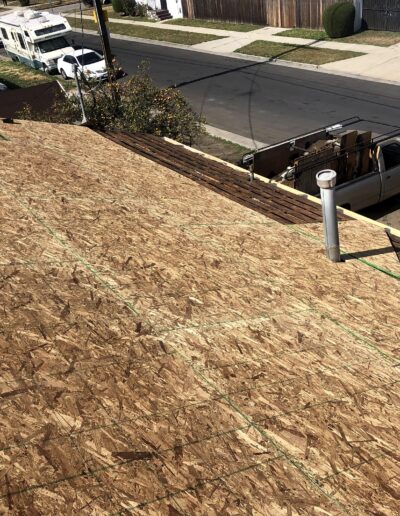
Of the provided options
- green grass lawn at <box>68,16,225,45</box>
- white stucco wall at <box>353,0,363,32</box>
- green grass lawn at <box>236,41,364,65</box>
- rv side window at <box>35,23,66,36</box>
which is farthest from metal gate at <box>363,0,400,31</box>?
rv side window at <box>35,23,66,36</box>

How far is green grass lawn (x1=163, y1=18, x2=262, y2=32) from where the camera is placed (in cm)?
4400

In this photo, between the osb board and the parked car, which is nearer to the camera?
the osb board

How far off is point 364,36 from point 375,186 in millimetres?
25485

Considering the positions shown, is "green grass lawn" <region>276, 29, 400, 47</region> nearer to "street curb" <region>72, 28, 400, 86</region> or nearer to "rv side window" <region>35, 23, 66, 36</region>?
"street curb" <region>72, 28, 400, 86</region>

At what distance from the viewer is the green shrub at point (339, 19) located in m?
36.1

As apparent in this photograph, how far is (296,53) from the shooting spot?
35.3 m

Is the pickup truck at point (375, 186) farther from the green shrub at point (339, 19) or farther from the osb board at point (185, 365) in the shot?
the green shrub at point (339, 19)

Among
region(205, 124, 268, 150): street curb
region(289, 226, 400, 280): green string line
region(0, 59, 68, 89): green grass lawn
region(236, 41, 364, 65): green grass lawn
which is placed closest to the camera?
region(289, 226, 400, 280): green string line

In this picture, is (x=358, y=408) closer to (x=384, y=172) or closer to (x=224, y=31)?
(x=384, y=172)

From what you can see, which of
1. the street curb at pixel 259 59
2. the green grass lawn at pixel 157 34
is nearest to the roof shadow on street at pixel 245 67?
the street curb at pixel 259 59

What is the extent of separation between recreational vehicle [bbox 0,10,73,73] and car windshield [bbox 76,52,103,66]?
11.6 ft

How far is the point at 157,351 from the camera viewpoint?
22.1ft

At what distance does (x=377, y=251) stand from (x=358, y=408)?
480 centimetres

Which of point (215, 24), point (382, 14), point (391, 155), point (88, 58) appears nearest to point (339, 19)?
point (382, 14)
